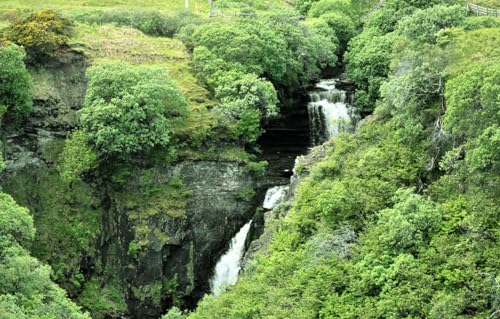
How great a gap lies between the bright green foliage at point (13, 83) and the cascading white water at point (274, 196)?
1937 centimetres

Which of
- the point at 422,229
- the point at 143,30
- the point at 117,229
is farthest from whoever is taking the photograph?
the point at 143,30

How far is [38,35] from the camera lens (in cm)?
5425

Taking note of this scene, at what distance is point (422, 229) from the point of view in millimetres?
31562

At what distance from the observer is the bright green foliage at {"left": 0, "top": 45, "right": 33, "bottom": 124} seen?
48.3m

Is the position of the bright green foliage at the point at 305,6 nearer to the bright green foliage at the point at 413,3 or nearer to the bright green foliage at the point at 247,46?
the bright green foliage at the point at 413,3

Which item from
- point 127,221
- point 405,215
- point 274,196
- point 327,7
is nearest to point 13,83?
point 127,221

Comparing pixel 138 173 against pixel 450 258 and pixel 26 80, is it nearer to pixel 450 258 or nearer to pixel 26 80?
pixel 26 80

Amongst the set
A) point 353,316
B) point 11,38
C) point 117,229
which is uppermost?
point 11,38

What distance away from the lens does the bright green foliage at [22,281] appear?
3412 centimetres

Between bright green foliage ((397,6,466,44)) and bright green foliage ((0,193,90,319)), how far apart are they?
31.2 meters

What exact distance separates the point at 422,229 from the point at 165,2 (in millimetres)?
62411

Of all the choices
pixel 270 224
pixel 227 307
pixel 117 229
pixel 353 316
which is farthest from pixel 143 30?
pixel 353 316

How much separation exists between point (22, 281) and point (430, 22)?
3598 cm

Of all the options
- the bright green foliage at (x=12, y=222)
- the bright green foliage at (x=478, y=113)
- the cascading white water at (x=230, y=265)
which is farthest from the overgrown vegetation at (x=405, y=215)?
the bright green foliage at (x=12, y=222)
